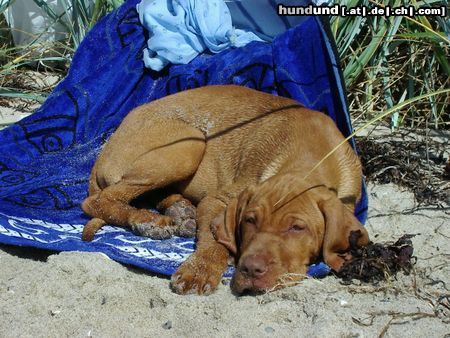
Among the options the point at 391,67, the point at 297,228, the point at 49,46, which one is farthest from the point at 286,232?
the point at 49,46

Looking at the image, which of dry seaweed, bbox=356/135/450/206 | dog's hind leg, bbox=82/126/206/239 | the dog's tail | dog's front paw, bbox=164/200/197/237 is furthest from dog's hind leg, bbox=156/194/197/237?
dry seaweed, bbox=356/135/450/206

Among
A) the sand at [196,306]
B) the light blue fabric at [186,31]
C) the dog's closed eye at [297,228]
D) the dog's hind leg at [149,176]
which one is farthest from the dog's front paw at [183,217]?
the light blue fabric at [186,31]

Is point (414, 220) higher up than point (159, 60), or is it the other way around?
point (159, 60)

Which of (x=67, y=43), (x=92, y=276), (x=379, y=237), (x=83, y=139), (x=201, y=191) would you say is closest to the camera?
(x=92, y=276)

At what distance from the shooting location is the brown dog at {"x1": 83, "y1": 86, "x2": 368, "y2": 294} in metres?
4.60

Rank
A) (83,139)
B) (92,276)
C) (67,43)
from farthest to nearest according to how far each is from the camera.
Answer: (67,43), (83,139), (92,276)

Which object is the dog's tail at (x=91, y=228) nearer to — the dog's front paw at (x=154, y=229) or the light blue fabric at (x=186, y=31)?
the dog's front paw at (x=154, y=229)

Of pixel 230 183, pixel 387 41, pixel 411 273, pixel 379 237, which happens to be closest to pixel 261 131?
pixel 230 183

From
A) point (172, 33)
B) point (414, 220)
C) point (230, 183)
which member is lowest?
point (414, 220)

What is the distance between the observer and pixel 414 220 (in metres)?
5.68

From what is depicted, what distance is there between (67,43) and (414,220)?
4.31 meters

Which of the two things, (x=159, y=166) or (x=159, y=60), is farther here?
(x=159, y=60)

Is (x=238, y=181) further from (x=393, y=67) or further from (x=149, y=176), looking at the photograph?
(x=393, y=67)

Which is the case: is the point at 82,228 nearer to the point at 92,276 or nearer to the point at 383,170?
the point at 92,276
